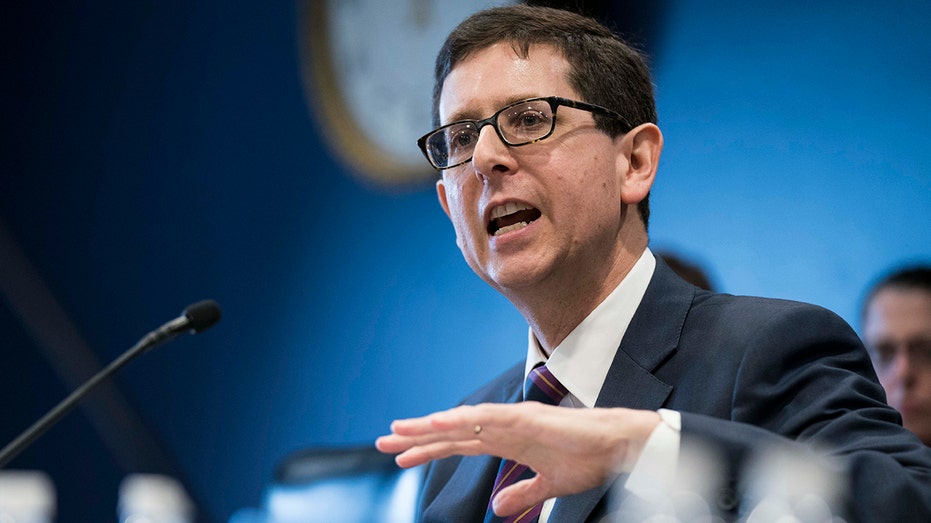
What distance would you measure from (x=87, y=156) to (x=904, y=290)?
2.61 meters

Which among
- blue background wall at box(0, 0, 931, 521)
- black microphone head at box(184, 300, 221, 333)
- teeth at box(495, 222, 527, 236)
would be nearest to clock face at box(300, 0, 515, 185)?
blue background wall at box(0, 0, 931, 521)

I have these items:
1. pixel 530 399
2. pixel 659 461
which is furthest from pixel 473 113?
pixel 659 461

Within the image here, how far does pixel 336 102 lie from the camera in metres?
3.32

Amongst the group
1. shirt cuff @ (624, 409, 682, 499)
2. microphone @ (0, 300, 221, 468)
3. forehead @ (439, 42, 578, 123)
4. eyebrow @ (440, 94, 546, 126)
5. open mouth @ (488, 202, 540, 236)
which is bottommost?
shirt cuff @ (624, 409, 682, 499)

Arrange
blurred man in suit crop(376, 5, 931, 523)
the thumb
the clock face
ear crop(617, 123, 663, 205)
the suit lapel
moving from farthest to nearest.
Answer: the clock face < ear crop(617, 123, 663, 205) < the suit lapel < blurred man in suit crop(376, 5, 931, 523) < the thumb

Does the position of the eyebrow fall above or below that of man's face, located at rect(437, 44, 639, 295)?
above

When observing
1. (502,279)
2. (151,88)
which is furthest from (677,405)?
(151,88)

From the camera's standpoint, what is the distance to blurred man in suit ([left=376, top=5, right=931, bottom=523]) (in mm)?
1183

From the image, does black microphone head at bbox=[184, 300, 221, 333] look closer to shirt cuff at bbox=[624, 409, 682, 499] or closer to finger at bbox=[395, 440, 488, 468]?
finger at bbox=[395, 440, 488, 468]

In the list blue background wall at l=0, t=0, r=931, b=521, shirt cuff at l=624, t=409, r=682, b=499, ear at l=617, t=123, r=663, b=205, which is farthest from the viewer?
blue background wall at l=0, t=0, r=931, b=521

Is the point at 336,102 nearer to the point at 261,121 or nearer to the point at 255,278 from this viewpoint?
the point at 261,121

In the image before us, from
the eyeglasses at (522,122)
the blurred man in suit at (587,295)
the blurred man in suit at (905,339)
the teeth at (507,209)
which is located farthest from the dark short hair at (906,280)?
the teeth at (507,209)

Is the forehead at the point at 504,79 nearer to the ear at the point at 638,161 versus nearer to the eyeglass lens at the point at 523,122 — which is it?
the eyeglass lens at the point at 523,122

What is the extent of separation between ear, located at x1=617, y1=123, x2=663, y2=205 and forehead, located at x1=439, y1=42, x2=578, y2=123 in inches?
5.1
